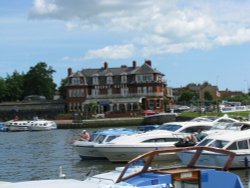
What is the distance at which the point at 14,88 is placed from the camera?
159250 mm

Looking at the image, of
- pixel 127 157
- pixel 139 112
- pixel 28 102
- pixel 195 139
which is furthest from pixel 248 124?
pixel 28 102

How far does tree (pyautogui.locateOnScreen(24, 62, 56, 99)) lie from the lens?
158500 millimetres

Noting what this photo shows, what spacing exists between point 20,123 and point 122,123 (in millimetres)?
20337

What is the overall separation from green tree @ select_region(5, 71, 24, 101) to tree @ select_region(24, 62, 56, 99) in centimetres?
164

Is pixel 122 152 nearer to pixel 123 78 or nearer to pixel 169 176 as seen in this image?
pixel 169 176

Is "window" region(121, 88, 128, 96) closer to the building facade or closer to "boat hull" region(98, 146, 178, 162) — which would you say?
the building facade

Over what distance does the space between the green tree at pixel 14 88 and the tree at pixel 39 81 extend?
1.64 m

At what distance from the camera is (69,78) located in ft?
417

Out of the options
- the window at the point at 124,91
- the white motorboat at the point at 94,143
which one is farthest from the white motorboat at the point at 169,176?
the window at the point at 124,91

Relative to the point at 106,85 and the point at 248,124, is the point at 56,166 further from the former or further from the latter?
the point at 106,85

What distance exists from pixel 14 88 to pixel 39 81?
7.92 m

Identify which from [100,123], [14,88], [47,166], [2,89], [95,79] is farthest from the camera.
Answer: [14,88]

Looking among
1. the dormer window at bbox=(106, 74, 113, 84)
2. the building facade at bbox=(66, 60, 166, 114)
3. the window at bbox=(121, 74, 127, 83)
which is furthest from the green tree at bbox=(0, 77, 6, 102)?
the window at bbox=(121, 74, 127, 83)

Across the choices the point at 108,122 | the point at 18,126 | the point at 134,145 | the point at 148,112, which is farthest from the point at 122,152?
the point at 148,112
